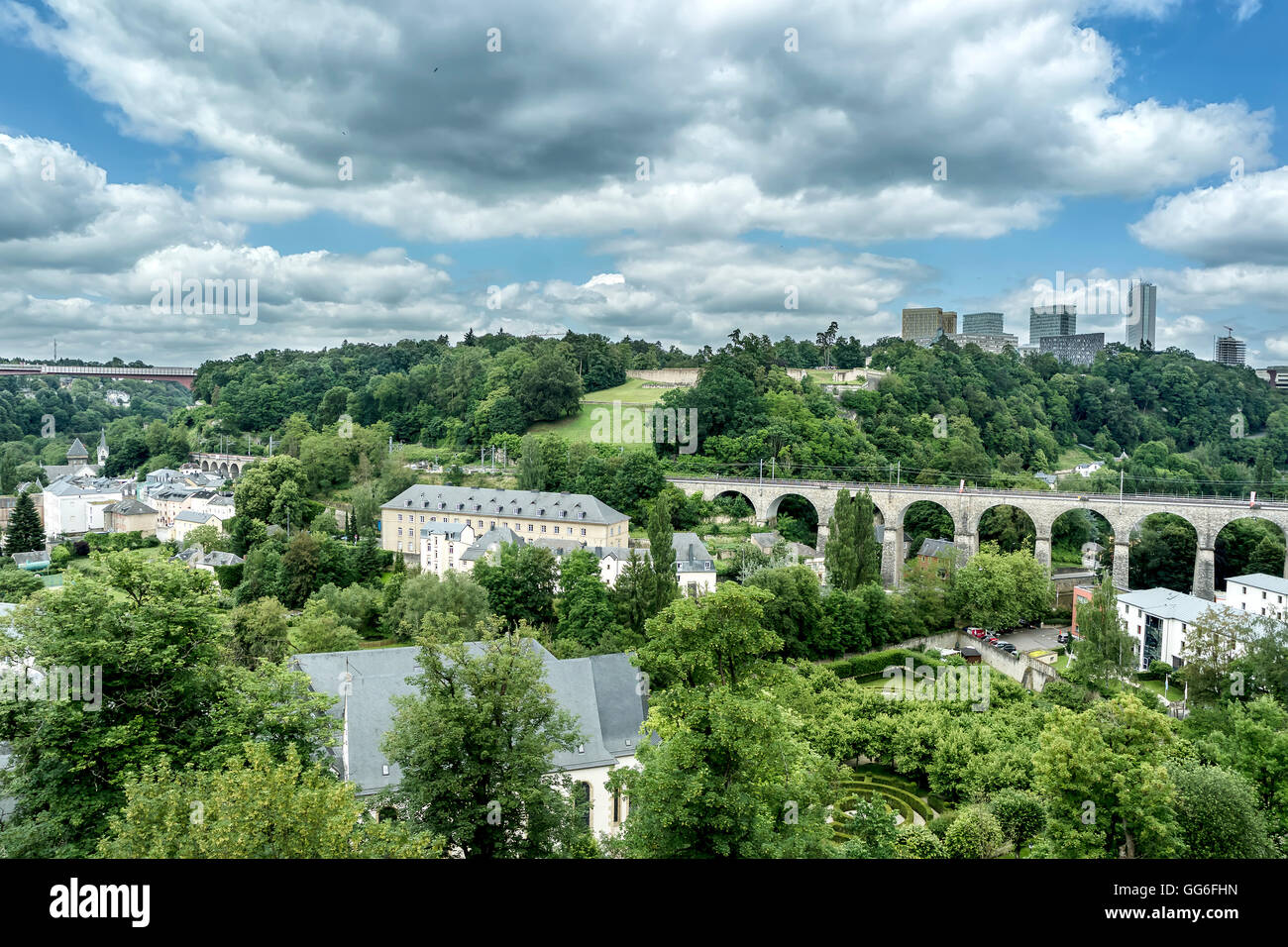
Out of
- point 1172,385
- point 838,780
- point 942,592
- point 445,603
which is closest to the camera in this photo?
point 838,780

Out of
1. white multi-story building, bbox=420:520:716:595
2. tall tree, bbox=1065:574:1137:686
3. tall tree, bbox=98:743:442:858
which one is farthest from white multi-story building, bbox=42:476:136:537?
tall tree, bbox=1065:574:1137:686

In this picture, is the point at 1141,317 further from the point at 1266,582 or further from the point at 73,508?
the point at 73,508

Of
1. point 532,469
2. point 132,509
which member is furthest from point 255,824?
point 132,509

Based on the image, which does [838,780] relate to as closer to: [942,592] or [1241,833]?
[1241,833]

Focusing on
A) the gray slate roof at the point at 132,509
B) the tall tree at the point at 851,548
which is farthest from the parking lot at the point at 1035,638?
the gray slate roof at the point at 132,509

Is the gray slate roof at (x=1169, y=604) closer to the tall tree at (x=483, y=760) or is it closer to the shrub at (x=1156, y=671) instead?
the shrub at (x=1156, y=671)
